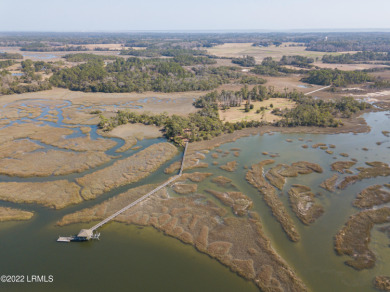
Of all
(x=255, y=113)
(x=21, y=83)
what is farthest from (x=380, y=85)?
(x=21, y=83)

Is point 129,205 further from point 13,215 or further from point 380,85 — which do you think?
point 380,85

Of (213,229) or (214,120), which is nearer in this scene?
(213,229)

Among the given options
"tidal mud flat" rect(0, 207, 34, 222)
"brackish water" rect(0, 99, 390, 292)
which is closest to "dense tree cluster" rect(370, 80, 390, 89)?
"brackish water" rect(0, 99, 390, 292)

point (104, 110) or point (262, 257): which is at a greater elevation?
point (104, 110)

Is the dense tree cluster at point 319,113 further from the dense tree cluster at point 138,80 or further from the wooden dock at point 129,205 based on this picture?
the dense tree cluster at point 138,80

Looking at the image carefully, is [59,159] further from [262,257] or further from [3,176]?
[262,257]

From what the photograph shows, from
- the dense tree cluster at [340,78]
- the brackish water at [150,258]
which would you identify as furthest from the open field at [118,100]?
the dense tree cluster at [340,78]

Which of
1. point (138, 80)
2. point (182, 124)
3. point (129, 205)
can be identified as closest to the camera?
point (129, 205)

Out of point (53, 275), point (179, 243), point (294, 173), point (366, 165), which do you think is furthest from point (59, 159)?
point (366, 165)
